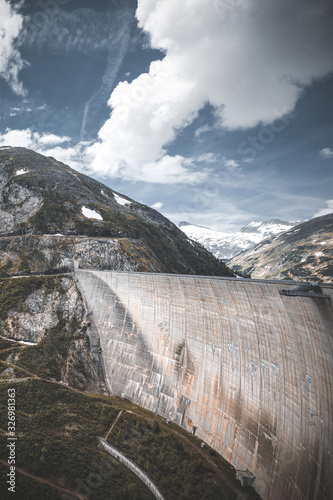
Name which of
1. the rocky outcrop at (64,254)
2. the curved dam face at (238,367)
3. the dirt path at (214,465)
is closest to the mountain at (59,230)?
the rocky outcrop at (64,254)

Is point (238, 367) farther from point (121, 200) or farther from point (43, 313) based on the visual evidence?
point (121, 200)

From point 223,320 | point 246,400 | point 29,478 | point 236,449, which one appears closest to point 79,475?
point 29,478

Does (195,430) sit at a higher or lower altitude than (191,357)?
lower

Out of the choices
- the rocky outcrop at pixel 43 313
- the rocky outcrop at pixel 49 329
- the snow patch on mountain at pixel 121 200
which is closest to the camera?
the rocky outcrop at pixel 49 329

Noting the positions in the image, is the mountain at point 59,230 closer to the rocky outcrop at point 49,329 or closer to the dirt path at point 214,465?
the rocky outcrop at point 49,329

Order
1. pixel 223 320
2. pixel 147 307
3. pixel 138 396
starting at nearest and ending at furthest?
pixel 223 320, pixel 138 396, pixel 147 307

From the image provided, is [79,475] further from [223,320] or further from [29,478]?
[223,320]

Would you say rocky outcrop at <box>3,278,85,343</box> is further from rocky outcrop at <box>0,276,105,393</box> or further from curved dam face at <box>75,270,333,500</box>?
curved dam face at <box>75,270,333,500</box>
